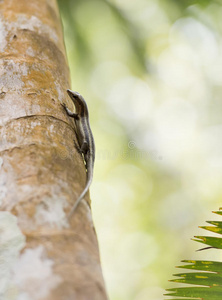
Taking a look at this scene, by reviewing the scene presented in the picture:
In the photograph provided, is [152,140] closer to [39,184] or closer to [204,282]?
[204,282]

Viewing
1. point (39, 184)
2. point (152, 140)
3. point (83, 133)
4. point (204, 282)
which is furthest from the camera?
point (152, 140)

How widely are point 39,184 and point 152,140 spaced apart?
6322 mm

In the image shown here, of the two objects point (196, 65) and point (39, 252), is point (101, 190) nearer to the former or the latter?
point (196, 65)

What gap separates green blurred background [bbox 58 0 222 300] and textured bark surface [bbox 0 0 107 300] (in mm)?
4504

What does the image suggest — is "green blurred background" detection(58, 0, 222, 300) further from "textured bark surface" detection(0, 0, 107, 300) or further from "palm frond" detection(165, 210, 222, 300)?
"palm frond" detection(165, 210, 222, 300)

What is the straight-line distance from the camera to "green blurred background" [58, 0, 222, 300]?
680 cm

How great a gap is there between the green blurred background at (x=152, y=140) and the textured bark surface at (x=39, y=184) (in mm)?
4504

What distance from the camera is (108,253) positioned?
25.6 feet

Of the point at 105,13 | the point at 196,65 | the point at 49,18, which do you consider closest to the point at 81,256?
the point at 49,18

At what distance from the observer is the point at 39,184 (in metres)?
1.33

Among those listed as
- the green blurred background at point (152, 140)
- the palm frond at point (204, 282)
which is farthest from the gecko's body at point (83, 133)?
the green blurred background at point (152, 140)

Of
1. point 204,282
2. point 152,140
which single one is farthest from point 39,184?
point 152,140

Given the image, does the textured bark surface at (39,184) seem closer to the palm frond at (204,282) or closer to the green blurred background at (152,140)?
the palm frond at (204,282)

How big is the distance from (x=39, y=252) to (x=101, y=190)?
6.66 m
